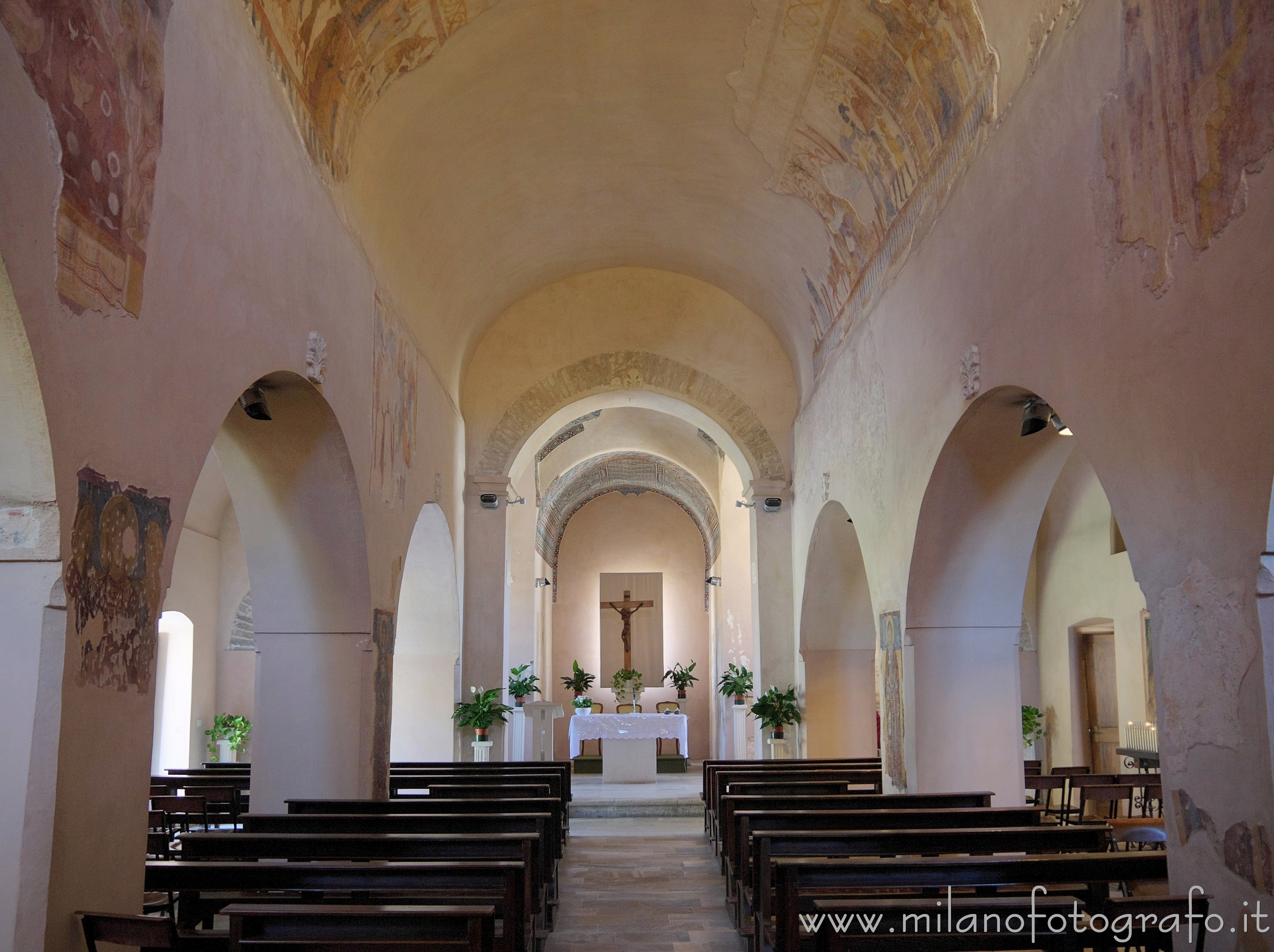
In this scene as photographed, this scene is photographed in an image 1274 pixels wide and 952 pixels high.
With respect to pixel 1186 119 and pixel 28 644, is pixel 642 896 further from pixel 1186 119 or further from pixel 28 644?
pixel 1186 119

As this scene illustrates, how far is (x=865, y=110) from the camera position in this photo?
9.03m

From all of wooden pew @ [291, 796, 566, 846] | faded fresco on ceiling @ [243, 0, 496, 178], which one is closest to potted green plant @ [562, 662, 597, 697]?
wooden pew @ [291, 796, 566, 846]

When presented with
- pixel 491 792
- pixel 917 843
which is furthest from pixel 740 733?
pixel 917 843

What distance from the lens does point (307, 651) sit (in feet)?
29.5

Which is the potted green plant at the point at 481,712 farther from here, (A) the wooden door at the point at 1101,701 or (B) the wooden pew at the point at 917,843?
(B) the wooden pew at the point at 917,843

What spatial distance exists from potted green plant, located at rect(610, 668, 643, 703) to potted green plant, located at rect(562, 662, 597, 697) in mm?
1933

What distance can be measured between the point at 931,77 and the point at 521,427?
8.42 metres

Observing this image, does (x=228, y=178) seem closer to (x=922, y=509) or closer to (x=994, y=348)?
(x=994, y=348)

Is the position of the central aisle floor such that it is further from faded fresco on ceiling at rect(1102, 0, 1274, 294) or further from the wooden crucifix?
the wooden crucifix

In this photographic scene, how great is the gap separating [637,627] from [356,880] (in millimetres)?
23925

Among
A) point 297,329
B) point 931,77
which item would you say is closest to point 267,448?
point 297,329

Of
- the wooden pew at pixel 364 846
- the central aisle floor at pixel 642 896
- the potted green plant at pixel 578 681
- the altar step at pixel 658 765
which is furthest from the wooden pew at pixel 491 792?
the potted green plant at pixel 578 681

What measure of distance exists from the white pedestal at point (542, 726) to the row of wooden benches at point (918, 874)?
8.32 metres

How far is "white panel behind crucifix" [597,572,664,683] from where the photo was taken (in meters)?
28.3
